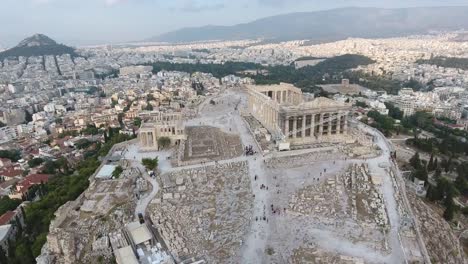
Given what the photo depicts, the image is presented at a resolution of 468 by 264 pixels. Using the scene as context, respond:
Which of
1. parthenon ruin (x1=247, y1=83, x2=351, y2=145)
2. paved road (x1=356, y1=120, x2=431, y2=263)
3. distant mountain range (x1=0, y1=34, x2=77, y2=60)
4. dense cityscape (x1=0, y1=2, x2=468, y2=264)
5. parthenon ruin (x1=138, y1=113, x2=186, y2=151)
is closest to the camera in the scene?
paved road (x1=356, y1=120, x2=431, y2=263)

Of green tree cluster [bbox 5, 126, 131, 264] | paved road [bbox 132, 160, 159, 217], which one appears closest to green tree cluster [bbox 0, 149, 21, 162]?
green tree cluster [bbox 5, 126, 131, 264]

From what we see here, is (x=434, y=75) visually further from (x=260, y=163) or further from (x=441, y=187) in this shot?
(x=260, y=163)

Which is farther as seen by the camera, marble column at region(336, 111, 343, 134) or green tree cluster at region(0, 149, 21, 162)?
green tree cluster at region(0, 149, 21, 162)

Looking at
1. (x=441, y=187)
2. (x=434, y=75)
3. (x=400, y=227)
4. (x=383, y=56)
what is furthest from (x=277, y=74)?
(x=400, y=227)

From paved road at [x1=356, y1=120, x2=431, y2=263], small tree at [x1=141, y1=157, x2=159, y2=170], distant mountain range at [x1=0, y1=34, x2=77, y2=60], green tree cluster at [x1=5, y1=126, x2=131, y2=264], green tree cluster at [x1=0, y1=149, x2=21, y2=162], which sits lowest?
green tree cluster at [x1=0, y1=149, x2=21, y2=162]

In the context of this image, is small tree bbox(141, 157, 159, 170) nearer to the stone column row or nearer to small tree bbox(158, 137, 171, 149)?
small tree bbox(158, 137, 171, 149)

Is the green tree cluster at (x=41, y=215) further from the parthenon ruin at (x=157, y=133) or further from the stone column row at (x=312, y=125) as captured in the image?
the stone column row at (x=312, y=125)

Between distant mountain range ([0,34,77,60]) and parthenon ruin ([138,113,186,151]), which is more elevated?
distant mountain range ([0,34,77,60])

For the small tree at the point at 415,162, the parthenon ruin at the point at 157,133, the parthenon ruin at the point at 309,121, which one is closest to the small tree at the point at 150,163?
the parthenon ruin at the point at 157,133

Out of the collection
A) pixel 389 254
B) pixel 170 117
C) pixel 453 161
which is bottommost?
pixel 453 161
